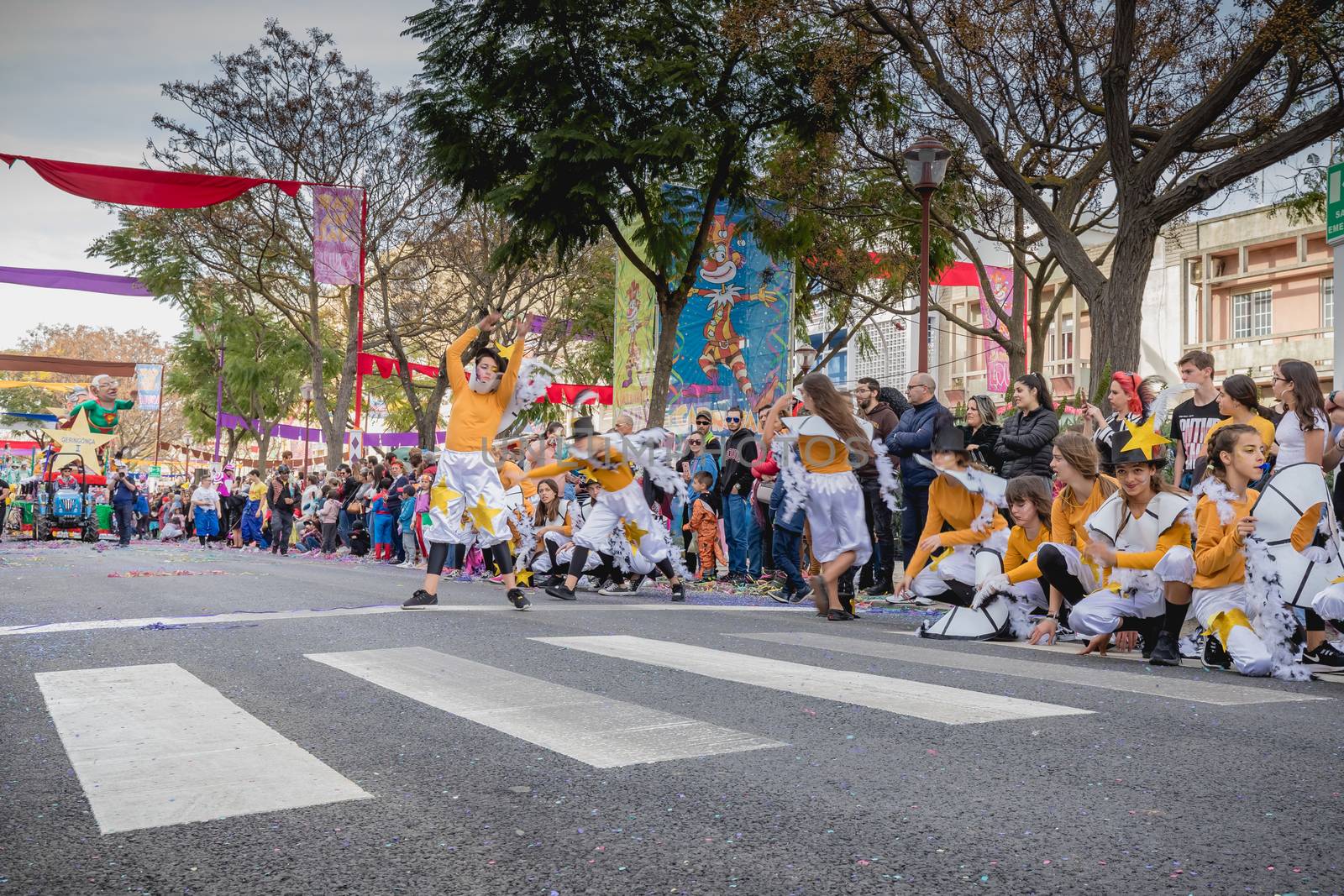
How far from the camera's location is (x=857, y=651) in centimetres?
696

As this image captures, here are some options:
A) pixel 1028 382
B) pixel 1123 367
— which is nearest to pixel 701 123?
pixel 1123 367

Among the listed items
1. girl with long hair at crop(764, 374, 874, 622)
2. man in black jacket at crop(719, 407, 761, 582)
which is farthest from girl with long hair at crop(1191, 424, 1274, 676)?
man in black jacket at crop(719, 407, 761, 582)

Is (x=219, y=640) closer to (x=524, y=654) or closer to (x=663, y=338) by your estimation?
(x=524, y=654)

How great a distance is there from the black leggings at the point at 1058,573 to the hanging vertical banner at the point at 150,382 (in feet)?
137

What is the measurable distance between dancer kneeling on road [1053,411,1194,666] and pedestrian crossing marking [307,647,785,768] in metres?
3.46

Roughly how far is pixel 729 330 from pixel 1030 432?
15.3 metres

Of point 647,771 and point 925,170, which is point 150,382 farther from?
point 647,771

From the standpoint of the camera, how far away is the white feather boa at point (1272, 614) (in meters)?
6.20

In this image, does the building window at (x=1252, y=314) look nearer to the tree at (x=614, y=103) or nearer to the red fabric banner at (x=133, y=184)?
the tree at (x=614, y=103)

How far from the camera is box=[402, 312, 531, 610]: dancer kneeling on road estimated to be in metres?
9.80

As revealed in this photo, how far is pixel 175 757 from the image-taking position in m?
3.90

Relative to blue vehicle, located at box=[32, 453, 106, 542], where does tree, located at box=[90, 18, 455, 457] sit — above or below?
above

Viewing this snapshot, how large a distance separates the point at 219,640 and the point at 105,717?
249 cm

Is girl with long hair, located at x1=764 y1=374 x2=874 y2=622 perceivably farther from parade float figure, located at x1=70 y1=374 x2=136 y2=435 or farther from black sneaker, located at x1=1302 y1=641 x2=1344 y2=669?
parade float figure, located at x1=70 y1=374 x2=136 y2=435
